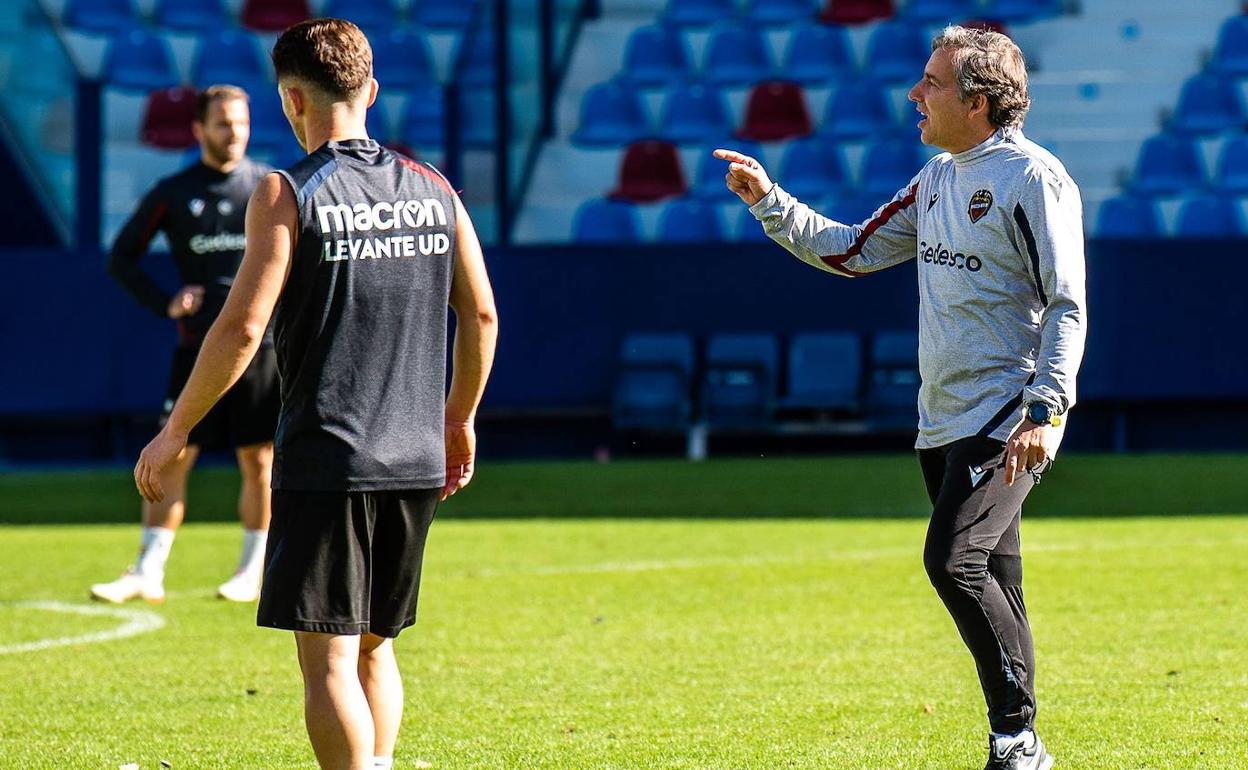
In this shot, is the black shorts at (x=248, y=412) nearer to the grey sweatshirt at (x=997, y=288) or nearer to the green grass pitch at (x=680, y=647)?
the green grass pitch at (x=680, y=647)

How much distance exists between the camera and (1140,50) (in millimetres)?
21172

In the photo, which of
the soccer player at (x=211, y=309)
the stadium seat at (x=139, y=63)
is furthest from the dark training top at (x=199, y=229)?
the stadium seat at (x=139, y=63)

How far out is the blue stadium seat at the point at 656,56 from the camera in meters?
20.6

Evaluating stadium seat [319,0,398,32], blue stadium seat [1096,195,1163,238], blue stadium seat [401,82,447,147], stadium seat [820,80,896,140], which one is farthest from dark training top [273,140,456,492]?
stadium seat [319,0,398,32]

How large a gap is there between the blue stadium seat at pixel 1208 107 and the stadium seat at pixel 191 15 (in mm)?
10425

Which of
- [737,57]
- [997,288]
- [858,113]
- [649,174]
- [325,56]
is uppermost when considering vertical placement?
[737,57]

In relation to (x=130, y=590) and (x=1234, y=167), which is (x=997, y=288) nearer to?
(x=130, y=590)

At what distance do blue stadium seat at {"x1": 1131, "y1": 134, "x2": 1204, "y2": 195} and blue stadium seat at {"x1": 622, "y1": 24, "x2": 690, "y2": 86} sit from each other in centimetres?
493

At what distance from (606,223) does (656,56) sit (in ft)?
8.79

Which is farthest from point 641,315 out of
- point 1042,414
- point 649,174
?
point 1042,414

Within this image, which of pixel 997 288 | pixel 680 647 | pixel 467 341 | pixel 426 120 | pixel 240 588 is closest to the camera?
pixel 467 341

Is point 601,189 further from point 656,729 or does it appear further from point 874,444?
point 656,729

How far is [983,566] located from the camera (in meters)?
4.61

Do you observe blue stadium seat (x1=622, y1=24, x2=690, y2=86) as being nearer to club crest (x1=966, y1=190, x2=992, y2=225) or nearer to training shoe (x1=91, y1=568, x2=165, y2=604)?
training shoe (x1=91, y1=568, x2=165, y2=604)
